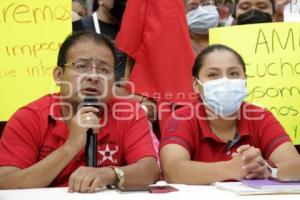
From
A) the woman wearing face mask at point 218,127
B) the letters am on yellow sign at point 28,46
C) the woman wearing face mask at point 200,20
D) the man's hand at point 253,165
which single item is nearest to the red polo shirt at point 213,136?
the woman wearing face mask at point 218,127

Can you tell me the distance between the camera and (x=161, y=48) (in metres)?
2.70

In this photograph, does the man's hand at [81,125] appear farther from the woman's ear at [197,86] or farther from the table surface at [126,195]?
the woman's ear at [197,86]

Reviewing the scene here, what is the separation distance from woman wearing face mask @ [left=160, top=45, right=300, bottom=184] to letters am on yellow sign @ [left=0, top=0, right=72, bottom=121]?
594 mm

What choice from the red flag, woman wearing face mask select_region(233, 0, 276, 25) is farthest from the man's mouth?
woman wearing face mask select_region(233, 0, 276, 25)

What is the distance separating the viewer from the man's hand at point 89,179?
1618 millimetres

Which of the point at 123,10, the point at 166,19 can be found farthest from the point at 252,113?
the point at 123,10

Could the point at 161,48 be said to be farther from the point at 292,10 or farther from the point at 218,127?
the point at 292,10

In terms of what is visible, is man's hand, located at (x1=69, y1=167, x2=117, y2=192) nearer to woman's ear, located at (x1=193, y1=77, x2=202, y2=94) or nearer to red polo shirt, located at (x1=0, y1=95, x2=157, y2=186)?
red polo shirt, located at (x1=0, y1=95, x2=157, y2=186)

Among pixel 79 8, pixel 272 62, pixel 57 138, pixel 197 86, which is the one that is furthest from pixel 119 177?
pixel 79 8

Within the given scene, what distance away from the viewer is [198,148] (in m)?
2.21

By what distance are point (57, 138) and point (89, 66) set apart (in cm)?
28

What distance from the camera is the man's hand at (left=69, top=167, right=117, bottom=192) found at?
5.31 feet

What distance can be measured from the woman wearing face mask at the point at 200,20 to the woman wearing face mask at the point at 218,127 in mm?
583

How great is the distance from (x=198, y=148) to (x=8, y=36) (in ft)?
3.05
